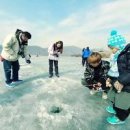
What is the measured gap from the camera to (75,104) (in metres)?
5.35

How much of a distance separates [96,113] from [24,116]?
1363 mm

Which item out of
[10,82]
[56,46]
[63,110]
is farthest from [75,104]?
[56,46]

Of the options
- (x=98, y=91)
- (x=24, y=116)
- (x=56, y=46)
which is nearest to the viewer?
(x=24, y=116)

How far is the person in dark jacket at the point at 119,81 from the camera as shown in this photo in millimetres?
4066

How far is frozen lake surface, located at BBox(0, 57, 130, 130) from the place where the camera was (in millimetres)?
4383

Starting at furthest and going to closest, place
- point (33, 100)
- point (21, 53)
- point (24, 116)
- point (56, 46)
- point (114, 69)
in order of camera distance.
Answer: point (56, 46) < point (21, 53) < point (33, 100) < point (114, 69) < point (24, 116)

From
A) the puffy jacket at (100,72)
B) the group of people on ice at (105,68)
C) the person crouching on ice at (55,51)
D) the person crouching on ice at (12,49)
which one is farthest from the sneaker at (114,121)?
the person crouching on ice at (55,51)

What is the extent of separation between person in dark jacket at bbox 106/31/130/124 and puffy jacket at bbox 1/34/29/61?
9.44ft

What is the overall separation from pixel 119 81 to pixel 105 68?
157cm

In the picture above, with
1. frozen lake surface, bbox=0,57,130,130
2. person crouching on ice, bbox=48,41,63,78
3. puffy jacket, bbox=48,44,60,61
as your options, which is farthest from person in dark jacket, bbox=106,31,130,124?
puffy jacket, bbox=48,44,60,61

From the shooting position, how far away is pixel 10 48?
6.96 metres

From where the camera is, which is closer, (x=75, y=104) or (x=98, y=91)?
(x=75, y=104)

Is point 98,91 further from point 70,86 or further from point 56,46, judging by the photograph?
point 56,46

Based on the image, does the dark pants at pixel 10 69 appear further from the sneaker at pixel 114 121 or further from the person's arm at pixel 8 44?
the sneaker at pixel 114 121
